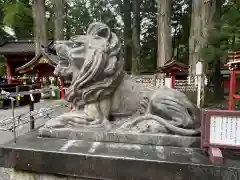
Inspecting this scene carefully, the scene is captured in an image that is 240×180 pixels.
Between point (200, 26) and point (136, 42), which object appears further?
point (136, 42)

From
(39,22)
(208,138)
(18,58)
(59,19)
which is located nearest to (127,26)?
(59,19)

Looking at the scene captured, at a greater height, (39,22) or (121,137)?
(39,22)

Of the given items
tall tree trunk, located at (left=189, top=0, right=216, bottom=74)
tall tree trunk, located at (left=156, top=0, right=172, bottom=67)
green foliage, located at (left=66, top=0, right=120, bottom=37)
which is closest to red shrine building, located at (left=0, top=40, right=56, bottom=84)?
green foliage, located at (left=66, top=0, right=120, bottom=37)

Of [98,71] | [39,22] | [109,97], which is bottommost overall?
[109,97]

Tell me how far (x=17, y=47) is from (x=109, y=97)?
59.2 feet

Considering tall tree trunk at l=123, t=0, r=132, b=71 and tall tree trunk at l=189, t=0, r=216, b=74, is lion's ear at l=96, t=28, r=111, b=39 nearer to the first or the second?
tall tree trunk at l=189, t=0, r=216, b=74

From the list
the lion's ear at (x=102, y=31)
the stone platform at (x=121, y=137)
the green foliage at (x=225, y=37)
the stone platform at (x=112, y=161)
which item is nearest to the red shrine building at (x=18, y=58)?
the green foliage at (x=225, y=37)

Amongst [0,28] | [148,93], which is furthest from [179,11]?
[148,93]

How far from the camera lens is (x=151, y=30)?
22781mm

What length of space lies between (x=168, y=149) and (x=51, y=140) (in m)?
1.10

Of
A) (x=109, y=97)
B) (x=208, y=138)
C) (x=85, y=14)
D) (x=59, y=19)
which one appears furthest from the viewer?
(x=85, y=14)

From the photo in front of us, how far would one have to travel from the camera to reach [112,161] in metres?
1.73

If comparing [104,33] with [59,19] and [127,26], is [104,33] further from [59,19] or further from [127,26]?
[127,26]

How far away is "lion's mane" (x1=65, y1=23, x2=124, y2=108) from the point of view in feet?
7.06
